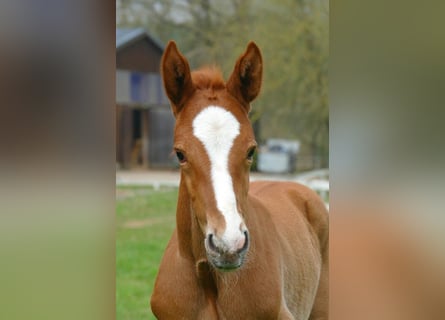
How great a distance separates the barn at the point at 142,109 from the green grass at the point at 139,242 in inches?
159

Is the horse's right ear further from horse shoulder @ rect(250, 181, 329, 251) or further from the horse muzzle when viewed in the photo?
horse shoulder @ rect(250, 181, 329, 251)

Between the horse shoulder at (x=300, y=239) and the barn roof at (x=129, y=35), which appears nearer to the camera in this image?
the horse shoulder at (x=300, y=239)

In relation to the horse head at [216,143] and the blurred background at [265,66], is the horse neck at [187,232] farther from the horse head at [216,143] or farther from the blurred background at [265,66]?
the blurred background at [265,66]

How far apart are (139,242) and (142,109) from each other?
8994 millimetres

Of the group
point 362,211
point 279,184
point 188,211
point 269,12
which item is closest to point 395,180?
point 362,211

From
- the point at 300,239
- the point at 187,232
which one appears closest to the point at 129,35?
the point at 300,239

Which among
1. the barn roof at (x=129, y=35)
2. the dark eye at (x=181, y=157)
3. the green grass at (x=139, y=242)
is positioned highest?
the barn roof at (x=129, y=35)

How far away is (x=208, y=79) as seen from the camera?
1983 millimetres

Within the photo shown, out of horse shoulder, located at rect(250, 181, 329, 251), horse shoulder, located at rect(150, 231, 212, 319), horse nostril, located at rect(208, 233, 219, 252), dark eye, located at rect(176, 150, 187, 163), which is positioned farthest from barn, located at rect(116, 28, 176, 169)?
horse nostril, located at rect(208, 233, 219, 252)

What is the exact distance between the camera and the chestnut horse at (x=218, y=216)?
5.43 feet

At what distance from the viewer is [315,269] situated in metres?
2.90

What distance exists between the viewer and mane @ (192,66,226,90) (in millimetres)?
1961

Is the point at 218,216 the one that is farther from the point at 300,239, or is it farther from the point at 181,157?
the point at 300,239

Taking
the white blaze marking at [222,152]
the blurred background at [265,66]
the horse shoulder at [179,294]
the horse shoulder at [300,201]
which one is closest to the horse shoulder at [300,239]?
the horse shoulder at [300,201]
